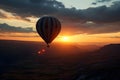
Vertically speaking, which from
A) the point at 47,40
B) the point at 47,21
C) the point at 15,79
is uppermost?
the point at 47,21

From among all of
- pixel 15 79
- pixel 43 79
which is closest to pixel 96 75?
pixel 43 79

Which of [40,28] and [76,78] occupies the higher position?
[40,28]

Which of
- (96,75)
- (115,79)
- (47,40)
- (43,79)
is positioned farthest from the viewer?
(43,79)

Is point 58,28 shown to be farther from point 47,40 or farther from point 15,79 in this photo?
point 15,79

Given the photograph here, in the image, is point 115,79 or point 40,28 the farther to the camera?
point 115,79

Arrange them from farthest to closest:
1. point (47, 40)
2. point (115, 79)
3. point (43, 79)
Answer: point (43, 79) → point (115, 79) → point (47, 40)

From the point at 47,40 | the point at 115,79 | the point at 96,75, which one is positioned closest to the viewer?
the point at 47,40

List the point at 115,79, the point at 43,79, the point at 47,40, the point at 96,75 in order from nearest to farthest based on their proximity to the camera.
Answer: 1. the point at 47,40
2. the point at 115,79
3. the point at 96,75
4. the point at 43,79

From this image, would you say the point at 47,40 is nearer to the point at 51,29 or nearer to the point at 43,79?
the point at 51,29

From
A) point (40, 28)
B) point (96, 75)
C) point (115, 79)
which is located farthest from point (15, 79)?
point (40, 28)
